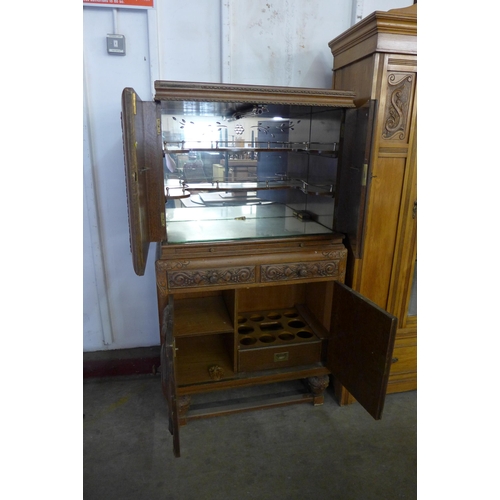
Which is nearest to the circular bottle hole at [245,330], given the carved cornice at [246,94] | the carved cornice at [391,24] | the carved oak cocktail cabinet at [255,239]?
the carved oak cocktail cabinet at [255,239]

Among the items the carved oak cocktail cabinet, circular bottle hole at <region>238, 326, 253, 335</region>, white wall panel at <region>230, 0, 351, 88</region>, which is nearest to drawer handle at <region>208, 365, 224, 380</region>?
the carved oak cocktail cabinet

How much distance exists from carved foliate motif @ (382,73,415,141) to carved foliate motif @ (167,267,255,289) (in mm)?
929

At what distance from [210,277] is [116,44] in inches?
51.6

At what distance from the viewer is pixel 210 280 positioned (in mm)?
1692

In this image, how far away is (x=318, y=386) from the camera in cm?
204

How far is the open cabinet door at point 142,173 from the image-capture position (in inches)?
46.9

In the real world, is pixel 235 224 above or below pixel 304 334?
above

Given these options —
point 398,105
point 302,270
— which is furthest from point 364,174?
point 302,270

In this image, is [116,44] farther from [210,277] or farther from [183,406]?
[183,406]

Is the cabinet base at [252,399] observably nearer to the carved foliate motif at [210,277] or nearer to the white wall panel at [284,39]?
the carved foliate motif at [210,277]

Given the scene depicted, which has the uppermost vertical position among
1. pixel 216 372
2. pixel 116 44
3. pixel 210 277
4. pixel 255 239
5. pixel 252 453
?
pixel 116 44

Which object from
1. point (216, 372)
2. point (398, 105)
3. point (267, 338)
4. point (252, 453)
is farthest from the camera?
point (267, 338)

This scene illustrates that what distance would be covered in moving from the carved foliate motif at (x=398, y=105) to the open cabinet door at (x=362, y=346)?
2.53 ft

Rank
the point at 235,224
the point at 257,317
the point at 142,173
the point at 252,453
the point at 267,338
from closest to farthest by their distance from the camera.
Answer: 1. the point at 142,173
2. the point at 252,453
3. the point at 235,224
4. the point at 267,338
5. the point at 257,317
